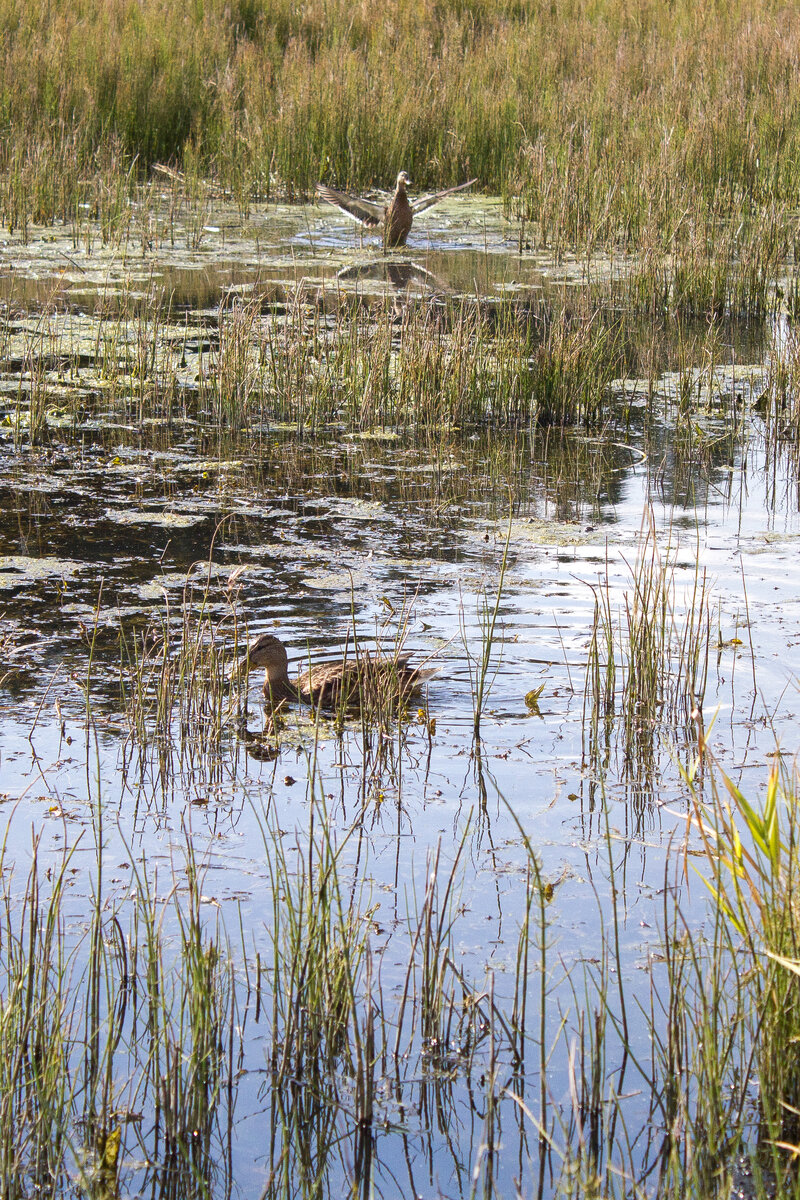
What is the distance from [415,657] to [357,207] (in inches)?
343

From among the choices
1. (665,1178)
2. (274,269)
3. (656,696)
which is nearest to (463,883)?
(665,1178)

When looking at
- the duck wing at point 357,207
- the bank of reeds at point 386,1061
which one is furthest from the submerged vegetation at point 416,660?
the duck wing at point 357,207

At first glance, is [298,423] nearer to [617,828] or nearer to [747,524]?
[747,524]

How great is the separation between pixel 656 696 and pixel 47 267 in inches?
335

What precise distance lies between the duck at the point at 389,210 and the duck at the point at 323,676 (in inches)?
328

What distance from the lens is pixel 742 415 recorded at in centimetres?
838

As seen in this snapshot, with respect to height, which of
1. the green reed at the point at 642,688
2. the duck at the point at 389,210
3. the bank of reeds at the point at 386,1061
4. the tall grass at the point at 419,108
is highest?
the tall grass at the point at 419,108

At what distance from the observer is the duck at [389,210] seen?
12.5 m

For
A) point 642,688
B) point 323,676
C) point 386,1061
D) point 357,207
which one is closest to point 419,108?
point 357,207

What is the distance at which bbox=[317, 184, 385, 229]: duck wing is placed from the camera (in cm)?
1250

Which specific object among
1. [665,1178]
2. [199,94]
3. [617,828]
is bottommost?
[665,1178]

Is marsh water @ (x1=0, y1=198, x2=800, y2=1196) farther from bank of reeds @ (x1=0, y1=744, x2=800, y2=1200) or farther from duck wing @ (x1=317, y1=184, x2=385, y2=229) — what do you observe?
duck wing @ (x1=317, y1=184, x2=385, y2=229)

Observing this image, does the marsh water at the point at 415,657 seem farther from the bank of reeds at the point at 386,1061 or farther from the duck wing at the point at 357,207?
the duck wing at the point at 357,207

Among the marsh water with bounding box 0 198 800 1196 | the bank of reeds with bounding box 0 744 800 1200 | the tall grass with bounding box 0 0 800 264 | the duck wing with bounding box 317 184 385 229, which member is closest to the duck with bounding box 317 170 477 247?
the duck wing with bounding box 317 184 385 229
